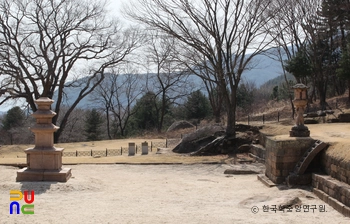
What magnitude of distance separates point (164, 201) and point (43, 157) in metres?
4.33

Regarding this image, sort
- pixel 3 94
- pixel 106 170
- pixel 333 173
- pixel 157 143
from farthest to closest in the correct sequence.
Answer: pixel 3 94 < pixel 157 143 < pixel 106 170 < pixel 333 173

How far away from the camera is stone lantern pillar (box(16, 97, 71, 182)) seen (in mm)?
11368

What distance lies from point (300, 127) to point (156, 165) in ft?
24.0

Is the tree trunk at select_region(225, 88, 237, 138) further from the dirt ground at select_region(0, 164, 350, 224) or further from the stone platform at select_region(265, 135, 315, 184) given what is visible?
the stone platform at select_region(265, 135, 315, 184)

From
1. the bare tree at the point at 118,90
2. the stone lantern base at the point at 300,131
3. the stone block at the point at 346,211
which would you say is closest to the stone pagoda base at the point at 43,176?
the stone lantern base at the point at 300,131

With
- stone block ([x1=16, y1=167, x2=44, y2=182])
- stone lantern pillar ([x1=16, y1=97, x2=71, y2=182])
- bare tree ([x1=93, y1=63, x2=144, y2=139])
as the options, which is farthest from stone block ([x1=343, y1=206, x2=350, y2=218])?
bare tree ([x1=93, y1=63, x2=144, y2=139])

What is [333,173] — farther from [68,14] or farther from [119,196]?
[68,14]

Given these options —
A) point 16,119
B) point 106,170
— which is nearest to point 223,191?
point 106,170

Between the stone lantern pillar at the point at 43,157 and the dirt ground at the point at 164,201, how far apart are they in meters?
0.44

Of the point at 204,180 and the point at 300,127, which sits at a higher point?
the point at 300,127

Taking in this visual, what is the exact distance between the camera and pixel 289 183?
10758 millimetres

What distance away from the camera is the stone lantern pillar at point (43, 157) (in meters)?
11.4

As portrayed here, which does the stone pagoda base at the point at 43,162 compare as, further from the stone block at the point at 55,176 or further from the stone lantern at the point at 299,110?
the stone lantern at the point at 299,110

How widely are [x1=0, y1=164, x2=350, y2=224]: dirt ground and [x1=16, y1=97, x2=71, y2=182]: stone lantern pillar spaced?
0.44 m
